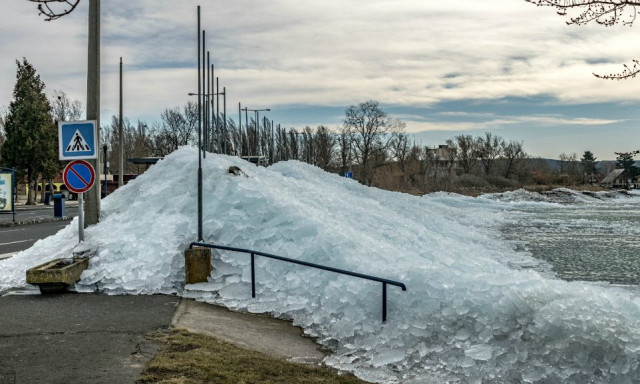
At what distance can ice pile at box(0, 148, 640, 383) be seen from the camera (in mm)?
7277

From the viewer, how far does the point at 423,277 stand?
9023 millimetres

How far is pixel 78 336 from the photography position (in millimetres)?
7363

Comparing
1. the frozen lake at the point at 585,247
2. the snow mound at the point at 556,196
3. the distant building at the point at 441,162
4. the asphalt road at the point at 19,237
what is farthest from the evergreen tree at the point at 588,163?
the asphalt road at the point at 19,237

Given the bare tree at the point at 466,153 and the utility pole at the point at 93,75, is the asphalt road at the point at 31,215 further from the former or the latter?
the bare tree at the point at 466,153

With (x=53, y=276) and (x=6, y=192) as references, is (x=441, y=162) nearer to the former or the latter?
(x=6, y=192)

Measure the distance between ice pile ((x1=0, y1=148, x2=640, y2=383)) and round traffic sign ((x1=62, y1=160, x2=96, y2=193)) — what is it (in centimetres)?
103

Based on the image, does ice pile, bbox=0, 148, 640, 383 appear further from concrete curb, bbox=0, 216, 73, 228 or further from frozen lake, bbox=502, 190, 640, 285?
concrete curb, bbox=0, 216, 73, 228

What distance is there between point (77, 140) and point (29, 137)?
176 ft

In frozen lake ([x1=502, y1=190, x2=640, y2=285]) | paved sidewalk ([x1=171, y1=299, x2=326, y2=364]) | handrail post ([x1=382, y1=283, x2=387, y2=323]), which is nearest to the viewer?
paved sidewalk ([x1=171, y1=299, x2=326, y2=364])

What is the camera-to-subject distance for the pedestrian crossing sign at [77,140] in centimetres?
1139

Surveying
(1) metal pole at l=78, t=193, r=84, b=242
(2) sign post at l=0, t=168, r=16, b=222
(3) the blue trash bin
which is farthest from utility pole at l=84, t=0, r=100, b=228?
(3) the blue trash bin

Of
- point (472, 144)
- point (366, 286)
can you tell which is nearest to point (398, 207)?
point (366, 286)

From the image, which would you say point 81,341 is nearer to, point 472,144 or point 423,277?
point 423,277

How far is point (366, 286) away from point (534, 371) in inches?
119
